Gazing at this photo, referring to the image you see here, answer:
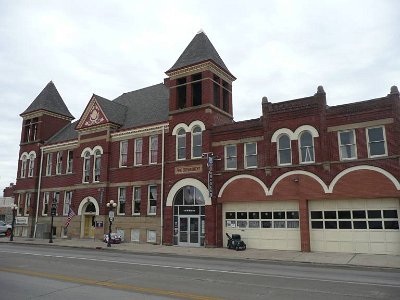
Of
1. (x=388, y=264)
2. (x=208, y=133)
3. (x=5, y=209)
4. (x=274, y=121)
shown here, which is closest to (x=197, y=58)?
(x=208, y=133)

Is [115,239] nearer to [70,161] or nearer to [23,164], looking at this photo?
[70,161]

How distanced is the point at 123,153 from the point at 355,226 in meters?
20.3

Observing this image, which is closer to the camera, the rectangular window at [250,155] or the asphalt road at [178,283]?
the asphalt road at [178,283]

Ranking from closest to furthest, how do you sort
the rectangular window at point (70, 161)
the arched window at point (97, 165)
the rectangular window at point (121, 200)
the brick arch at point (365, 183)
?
the brick arch at point (365, 183) → the rectangular window at point (121, 200) → the arched window at point (97, 165) → the rectangular window at point (70, 161)

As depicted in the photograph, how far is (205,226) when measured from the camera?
26797 millimetres

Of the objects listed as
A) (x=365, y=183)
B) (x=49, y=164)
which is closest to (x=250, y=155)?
(x=365, y=183)

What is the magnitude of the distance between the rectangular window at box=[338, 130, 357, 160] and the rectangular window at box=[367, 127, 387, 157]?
859mm

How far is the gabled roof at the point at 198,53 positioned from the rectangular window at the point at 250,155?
7.96 m

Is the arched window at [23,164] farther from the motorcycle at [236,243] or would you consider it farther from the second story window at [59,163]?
the motorcycle at [236,243]

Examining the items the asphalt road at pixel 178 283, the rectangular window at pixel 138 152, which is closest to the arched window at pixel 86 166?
the rectangular window at pixel 138 152

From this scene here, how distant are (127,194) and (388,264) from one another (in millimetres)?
21198

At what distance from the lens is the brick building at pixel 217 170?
21891 millimetres

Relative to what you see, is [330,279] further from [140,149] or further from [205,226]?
[140,149]

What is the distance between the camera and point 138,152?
32.4m
